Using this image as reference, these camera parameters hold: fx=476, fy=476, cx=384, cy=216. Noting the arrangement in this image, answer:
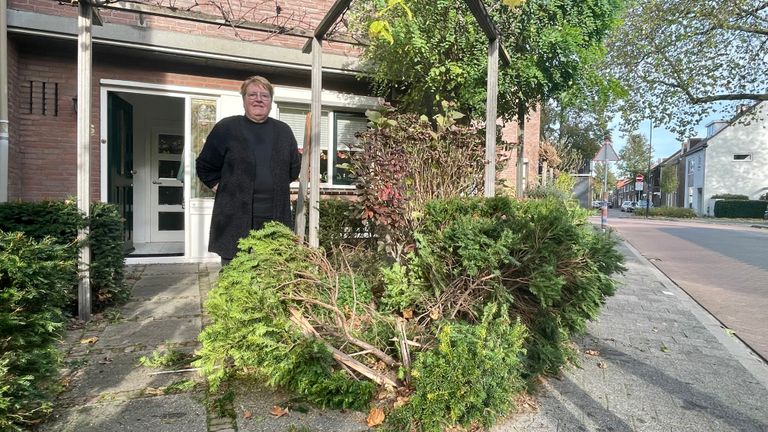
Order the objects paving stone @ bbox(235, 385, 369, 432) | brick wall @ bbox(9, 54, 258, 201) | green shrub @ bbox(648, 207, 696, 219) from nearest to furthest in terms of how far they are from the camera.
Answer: paving stone @ bbox(235, 385, 369, 432) < brick wall @ bbox(9, 54, 258, 201) < green shrub @ bbox(648, 207, 696, 219)

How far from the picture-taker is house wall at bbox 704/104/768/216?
1588 inches

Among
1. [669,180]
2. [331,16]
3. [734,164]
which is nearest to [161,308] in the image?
[331,16]

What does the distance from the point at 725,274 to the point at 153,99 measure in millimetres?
10449

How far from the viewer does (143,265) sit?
21.5 feet

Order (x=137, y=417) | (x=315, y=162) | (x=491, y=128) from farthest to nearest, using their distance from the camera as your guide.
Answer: (x=491, y=128) < (x=315, y=162) < (x=137, y=417)

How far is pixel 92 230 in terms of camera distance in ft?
14.1

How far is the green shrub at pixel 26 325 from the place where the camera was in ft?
6.64

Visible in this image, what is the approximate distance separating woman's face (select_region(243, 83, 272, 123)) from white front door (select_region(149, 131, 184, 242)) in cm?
519

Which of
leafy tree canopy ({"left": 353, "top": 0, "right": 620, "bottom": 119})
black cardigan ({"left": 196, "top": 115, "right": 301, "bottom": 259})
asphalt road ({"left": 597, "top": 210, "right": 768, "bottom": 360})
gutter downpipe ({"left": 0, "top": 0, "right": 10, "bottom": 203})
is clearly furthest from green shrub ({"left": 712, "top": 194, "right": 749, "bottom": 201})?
gutter downpipe ({"left": 0, "top": 0, "right": 10, "bottom": 203})

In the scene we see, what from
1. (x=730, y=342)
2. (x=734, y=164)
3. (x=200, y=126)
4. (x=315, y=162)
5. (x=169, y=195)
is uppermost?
(x=734, y=164)

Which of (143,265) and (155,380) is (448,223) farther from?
(143,265)

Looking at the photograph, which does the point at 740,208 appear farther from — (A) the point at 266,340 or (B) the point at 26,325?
(B) the point at 26,325

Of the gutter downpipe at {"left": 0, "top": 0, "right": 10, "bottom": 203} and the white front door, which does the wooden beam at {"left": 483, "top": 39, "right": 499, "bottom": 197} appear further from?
the white front door

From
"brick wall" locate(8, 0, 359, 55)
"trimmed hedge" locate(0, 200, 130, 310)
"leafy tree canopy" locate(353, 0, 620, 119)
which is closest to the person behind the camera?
"trimmed hedge" locate(0, 200, 130, 310)
